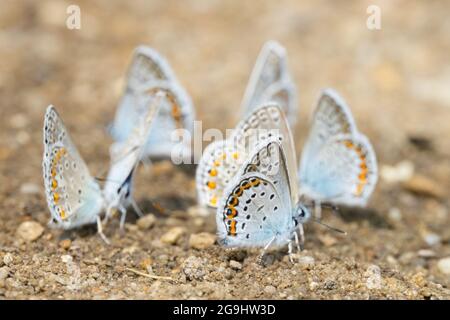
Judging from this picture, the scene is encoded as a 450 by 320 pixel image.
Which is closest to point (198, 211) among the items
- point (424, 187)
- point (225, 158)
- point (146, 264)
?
point (225, 158)

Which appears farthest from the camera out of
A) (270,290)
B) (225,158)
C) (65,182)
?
(225,158)

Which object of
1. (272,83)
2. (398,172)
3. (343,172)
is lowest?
(398,172)

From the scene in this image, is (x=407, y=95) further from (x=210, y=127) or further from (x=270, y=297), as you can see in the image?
(x=270, y=297)

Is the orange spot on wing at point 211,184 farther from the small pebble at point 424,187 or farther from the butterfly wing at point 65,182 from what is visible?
the small pebble at point 424,187

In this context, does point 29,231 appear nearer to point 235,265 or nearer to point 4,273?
point 4,273

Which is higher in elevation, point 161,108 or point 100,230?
point 161,108

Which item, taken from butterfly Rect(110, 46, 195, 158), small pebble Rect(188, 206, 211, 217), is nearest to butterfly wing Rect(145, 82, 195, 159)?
butterfly Rect(110, 46, 195, 158)

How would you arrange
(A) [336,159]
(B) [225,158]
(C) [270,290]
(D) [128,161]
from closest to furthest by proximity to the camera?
(C) [270,290] → (B) [225,158] → (D) [128,161] → (A) [336,159]

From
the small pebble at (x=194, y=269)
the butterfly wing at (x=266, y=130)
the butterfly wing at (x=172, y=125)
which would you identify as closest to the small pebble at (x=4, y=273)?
the small pebble at (x=194, y=269)
